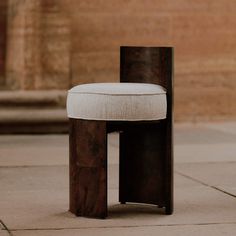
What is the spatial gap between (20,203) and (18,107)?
420 cm

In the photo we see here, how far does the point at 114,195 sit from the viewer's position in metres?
5.46

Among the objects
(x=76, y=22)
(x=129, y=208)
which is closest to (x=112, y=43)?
(x=76, y=22)

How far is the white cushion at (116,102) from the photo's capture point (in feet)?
15.0

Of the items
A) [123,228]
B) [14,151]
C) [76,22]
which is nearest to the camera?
[123,228]

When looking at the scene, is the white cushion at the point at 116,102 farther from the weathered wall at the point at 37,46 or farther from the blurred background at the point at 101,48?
the weathered wall at the point at 37,46

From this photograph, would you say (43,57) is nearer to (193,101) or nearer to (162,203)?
(193,101)

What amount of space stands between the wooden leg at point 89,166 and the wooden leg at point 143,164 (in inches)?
11.7

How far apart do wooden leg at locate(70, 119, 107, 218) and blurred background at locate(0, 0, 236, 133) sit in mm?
4557

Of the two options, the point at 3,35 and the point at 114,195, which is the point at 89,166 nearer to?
the point at 114,195

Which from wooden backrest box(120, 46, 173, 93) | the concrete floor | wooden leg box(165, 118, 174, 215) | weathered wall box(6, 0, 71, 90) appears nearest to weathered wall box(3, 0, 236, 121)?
weathered wall box(6, 0, 71, 90)

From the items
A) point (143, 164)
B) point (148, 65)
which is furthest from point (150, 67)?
point (143, 164)

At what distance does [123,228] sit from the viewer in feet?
14.7

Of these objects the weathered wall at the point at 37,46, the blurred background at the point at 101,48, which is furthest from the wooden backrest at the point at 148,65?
the weathered wall at the point at 37,46

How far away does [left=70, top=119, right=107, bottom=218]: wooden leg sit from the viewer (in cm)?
463
